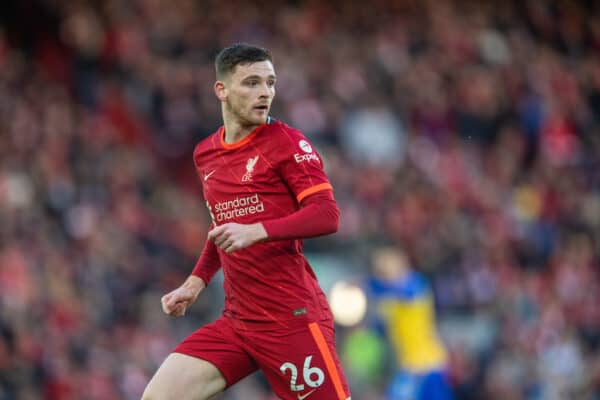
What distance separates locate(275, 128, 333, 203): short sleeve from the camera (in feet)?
18.7

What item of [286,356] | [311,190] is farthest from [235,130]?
[286,356]

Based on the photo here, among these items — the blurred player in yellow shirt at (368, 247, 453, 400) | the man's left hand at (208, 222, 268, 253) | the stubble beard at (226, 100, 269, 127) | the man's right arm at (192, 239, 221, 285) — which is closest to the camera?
the man's left hand at (208, 222, 268, 253)

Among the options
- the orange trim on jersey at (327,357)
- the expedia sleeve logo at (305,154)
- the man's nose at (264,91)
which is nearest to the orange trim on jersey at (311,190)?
the expedia sleeve logo at (305,154)

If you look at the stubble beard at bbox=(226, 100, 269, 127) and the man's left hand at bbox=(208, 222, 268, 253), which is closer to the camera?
the man's left hand at bbox=(208, 222, 268, 253)

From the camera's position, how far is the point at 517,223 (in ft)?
51.0

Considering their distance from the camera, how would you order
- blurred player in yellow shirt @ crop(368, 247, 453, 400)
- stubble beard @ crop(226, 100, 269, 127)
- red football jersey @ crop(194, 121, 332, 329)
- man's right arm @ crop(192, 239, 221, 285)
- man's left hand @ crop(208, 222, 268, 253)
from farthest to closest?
1. blurred player in yellow shirt @ crop(368, 247, 453, 400)
2. man's right arm @ crop(192, 239, 221, 285)
3. stubble beard @ crop(226, 100, 269, 127)
4. red football jersey @ crop(194, 121, 332, 329)
5. man's left hand @ crop(208, 222, 268, 253)

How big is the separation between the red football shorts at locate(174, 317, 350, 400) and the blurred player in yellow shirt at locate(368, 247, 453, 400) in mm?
5471

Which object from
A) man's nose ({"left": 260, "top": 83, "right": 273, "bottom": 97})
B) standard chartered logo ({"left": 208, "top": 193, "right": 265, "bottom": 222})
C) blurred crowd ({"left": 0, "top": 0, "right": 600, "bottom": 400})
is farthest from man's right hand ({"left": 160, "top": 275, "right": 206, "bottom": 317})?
blurred crowd ({"left": 0, "top": 0, "right": 600, "bottom": 400})

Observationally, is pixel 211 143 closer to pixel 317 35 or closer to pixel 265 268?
pixel 265 268

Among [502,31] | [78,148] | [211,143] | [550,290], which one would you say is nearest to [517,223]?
[550,290]

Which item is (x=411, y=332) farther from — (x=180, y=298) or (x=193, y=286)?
(x=180, y=298)

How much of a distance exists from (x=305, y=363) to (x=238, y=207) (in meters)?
0.90

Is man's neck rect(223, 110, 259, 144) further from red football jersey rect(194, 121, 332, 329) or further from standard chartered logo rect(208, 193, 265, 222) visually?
standard chartered logo rect(208, 193, 265, 222)

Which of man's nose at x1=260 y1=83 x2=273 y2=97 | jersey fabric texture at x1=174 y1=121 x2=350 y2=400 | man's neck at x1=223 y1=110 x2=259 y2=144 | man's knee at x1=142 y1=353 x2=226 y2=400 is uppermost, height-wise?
man's nose at x1=260 y1=83 x2=273 y2=97
